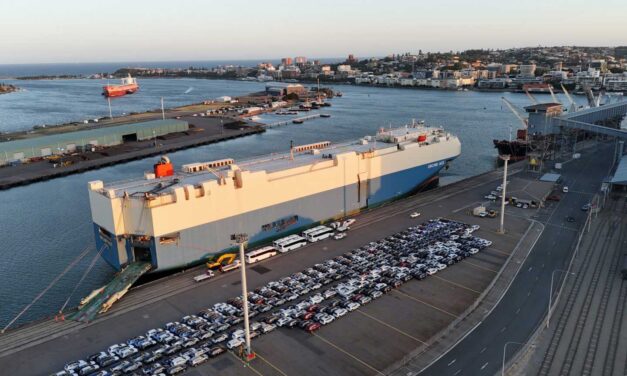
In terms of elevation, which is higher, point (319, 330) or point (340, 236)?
point (340, 236)

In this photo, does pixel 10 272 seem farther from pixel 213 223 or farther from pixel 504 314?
pixel 504 314

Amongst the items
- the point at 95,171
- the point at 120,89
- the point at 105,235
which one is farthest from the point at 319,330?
the point at 120,89

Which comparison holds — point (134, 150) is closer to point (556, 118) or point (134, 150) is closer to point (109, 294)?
point (109, 294)

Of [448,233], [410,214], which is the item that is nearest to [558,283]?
[448,233]

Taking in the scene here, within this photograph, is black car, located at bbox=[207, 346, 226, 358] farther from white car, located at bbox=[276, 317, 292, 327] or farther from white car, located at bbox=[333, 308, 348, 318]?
white car, located at bbox=[333, 308, 348, 318]

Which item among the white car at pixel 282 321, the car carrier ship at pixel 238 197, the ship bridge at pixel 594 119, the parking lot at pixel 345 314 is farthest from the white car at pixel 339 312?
the ship bridge at pixel 594 119

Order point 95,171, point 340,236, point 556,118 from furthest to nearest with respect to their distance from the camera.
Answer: point 95,171 < point 556,118 < point 340,236

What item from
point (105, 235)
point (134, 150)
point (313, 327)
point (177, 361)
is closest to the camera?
point (177, 361)

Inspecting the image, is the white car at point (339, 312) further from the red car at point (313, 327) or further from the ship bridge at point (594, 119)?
the ship bridge at point (594, 119)
